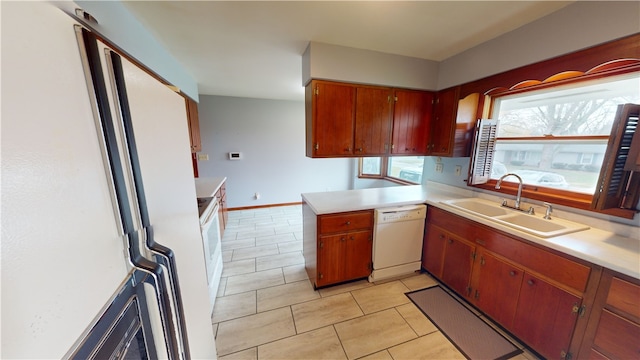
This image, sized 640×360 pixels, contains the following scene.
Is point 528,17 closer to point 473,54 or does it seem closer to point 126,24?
point 473,54

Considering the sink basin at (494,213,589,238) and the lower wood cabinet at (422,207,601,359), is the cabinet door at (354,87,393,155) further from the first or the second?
the sink basin at (494,213,589,238)

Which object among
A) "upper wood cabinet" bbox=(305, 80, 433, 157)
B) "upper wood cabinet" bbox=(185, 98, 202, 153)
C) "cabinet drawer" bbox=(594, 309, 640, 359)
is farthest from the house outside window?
"upper wood cabinet" bbox=(185, 98, 202, 153)

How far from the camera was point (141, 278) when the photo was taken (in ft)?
1.85

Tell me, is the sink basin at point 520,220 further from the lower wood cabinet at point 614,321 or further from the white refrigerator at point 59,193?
the white refrigerator at point 59,193

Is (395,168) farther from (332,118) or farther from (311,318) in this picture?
(311,318)

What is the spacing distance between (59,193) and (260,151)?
14.2 feet

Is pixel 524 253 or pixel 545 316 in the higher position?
pixel 524 253

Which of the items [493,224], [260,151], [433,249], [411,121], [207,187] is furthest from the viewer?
[260,151]

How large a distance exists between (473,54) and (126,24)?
Answer: 9.58ft

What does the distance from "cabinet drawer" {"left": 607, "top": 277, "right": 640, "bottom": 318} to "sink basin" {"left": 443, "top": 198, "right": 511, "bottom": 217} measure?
875 mm

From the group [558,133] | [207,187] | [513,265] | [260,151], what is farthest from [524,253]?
[260,151]

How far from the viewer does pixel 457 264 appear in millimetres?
2039

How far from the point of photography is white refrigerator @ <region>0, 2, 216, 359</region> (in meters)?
0.30

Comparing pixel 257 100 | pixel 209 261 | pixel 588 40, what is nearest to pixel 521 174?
pixel 588 40
